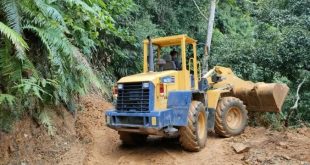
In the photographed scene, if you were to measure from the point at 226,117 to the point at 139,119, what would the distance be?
2.54 metres

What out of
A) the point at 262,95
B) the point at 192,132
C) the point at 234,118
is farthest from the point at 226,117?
the point at 192,132

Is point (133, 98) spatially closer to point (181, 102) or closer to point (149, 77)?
point (149, 77)

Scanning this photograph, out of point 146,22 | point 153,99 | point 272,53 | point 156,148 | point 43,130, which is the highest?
point 146,22

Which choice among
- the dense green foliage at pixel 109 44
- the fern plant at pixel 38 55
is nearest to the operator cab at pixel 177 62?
the dense green foliage at pixel 109 44

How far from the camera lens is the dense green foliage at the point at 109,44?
19.3 ft

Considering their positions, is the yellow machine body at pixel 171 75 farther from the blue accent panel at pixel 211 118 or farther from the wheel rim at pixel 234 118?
the wheel rim at pixel 234 118

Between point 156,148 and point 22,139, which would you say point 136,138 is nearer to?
point 156,148

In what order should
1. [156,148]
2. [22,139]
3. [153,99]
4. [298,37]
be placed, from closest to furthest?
[22,139]
[153,99]
[156,148]
[298,37]

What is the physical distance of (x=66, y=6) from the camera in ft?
25.0

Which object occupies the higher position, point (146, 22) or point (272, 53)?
point (146, 22)

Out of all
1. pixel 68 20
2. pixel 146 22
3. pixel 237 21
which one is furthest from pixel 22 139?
pixel 237 21

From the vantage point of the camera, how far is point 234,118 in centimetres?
932

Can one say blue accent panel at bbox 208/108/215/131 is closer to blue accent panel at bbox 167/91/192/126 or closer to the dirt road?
the dirt road

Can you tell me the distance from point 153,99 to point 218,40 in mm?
9749
